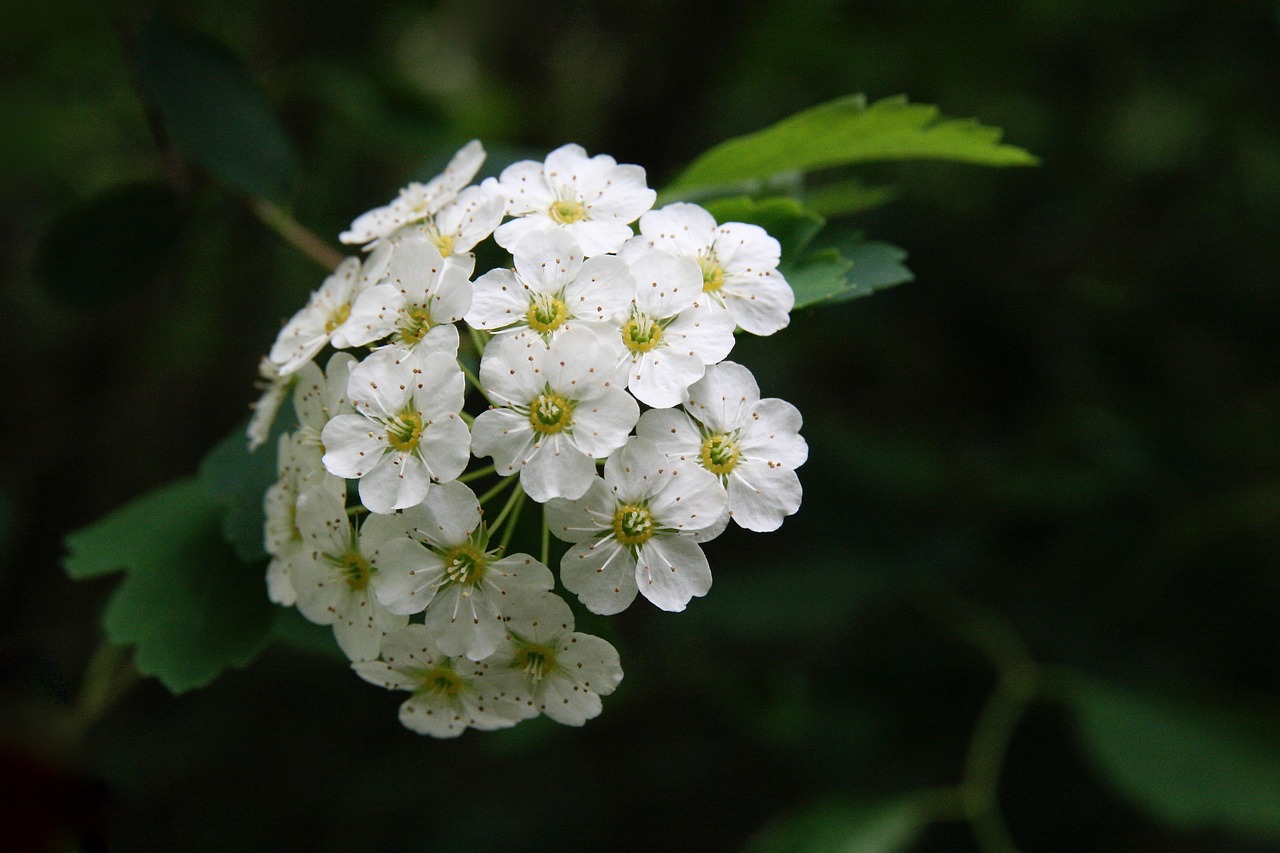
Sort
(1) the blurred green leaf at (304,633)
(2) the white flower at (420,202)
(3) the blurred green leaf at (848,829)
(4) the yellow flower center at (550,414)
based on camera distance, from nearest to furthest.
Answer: (4) the yellow flower center at (550,414) < (2) the white flower at (420,202) < (1) the blurred green leaf at (304,633) < (3) the blurred green leaf at (848,829)

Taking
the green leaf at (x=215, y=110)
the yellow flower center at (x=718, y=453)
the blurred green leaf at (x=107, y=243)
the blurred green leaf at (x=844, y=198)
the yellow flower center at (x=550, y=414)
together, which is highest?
the green leaf at (x=215, y=110)

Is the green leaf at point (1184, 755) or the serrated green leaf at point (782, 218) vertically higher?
the serrated green leaf at point (782, 218)

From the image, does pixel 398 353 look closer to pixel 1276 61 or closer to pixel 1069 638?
pixel 1069 638

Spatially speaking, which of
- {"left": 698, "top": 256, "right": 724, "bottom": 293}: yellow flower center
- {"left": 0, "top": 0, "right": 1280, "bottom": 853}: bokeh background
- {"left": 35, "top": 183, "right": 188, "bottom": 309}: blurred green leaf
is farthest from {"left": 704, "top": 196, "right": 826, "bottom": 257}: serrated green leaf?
{"left": 0, "top": 0, "right": 1280, "bottom": 853}: bokeh background

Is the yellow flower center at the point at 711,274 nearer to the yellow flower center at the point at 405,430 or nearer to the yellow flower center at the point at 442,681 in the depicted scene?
the yellow flower center at the point at 405,430

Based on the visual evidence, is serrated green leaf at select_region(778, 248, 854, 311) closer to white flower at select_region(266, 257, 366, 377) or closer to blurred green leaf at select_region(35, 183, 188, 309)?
white flower at select_region(266, 257, 366, 377)

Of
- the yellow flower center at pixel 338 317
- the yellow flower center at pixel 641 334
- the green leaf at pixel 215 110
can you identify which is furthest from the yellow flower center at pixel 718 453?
the green leaf at pixel 215 110

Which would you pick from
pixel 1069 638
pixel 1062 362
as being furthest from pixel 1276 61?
pixel 1069 638
